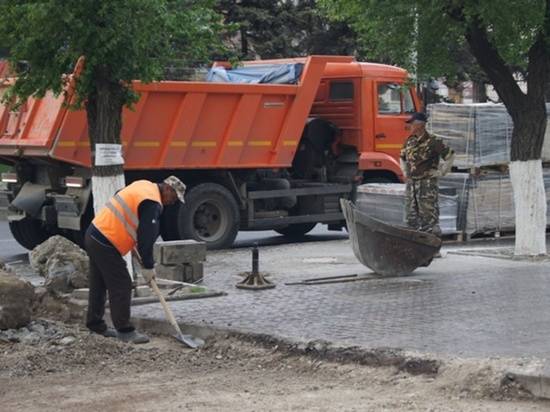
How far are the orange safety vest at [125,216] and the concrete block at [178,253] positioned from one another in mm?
2622

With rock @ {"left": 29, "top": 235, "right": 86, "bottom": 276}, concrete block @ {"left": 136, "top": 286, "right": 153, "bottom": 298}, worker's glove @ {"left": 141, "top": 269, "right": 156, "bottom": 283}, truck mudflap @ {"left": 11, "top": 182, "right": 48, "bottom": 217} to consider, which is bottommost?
concrete block @ {"left": 136, "top": 286, "right": 153, "bottom": 298}

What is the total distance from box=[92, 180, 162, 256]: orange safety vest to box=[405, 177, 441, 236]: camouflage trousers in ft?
16.5

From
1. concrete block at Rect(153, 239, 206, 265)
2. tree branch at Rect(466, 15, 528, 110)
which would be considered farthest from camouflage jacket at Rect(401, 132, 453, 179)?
concrete block at Rect(153, 239, 206, 265)

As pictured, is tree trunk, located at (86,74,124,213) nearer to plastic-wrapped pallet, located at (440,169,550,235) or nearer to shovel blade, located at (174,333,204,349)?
shovel blade, located at (174,333,204,349)

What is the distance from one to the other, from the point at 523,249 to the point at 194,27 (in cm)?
521

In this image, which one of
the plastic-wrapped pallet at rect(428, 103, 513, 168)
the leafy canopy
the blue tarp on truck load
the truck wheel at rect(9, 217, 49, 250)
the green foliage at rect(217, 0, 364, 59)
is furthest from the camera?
the green foliage at rect(217, 0, 364, 59)

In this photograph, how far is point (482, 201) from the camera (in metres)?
15.7

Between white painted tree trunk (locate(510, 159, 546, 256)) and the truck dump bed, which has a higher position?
the truck dump bed

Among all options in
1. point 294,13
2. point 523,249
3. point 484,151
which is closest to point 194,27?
point 523,249

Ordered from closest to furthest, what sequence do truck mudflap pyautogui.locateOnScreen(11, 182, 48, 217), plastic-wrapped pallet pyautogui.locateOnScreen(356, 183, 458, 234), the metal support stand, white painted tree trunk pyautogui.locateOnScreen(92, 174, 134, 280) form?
white painted tree trunk pyautogui.locateOnScreen(92, 174, 134, 280), the metal support stand, truck mudflap pyautogui.locateOnScreen(11, 182, 48, 217), plastic-wrapped pallet pyautogui.locateOnScreen(356, 183, 458, 234)

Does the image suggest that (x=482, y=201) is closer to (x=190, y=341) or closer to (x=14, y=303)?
(x=190, y=341)

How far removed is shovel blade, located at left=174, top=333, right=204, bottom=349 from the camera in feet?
29.1

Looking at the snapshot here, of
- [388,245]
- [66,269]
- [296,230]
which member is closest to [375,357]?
[388,245]

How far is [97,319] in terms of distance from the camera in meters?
9.30
